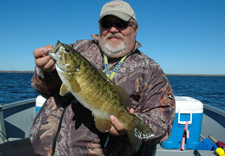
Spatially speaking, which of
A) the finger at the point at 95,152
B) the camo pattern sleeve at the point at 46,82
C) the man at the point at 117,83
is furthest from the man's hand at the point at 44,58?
the finger at the point at 95,152

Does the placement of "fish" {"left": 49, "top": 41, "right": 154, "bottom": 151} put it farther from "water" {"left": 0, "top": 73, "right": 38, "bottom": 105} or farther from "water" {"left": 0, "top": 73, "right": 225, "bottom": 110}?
"water" {"left": 0, "top": 73, "right": 38, "bottom": 105}

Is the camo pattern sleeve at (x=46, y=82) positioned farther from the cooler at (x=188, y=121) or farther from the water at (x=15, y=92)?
the water at (x=15, y=92)

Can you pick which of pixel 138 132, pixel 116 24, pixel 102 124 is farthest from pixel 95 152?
pixel 116 24

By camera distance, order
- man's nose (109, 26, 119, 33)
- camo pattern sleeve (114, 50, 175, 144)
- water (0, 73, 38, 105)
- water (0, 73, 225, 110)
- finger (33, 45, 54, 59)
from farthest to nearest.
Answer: water (0, 73, 225, 110)
water (0, 73, 38, 105)
man's nose (109, 26, 119, 33)
camo pattern sleeve (114, 50, 175, 144)
finger (33, 45, 54, 59)

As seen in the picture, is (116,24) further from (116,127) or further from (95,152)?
(95,152)

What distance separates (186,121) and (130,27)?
12.9 ft

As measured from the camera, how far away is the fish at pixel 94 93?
2.30 meters

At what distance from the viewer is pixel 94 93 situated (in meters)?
2.31

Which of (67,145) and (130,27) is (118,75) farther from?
(67,145)

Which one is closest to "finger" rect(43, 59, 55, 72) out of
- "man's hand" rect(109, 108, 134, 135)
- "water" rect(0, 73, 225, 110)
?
"man's hand" rect(109, 108, 134, 135)

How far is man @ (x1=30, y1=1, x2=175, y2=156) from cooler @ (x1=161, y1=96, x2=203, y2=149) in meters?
3.21

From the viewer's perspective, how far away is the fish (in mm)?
2303

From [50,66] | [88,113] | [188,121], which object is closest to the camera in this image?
[50,66]

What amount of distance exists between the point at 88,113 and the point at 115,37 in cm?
133
